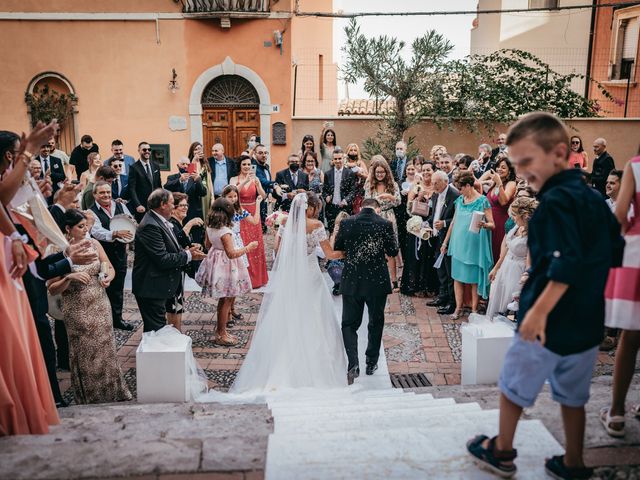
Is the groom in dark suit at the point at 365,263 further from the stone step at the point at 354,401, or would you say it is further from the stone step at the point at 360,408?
the stone step at the point at 360,408

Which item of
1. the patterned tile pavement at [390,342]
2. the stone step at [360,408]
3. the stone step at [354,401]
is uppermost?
the stone step at [360,408]

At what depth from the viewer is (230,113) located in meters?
14.4

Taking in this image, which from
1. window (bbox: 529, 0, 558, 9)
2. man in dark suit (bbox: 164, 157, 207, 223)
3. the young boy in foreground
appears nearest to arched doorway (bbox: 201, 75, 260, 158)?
man in dark suit (bbox: 164, 157, 207, 223)

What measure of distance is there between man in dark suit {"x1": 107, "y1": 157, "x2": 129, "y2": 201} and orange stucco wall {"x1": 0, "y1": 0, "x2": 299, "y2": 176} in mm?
4679

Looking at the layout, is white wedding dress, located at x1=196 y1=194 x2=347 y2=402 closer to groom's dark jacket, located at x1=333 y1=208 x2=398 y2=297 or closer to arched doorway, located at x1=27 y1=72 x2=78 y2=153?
groom's dark jacket, located at x1=333 y1=208 x2=398 y2=297

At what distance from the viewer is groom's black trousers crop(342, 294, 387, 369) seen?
5512mm

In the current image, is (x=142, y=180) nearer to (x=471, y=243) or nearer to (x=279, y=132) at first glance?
(x=471, y=243)

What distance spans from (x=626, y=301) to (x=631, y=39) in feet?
52.1

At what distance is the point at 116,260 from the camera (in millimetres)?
6664

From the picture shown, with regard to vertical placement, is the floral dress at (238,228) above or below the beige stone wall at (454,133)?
below

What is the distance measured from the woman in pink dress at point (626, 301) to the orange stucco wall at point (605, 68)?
588 inches

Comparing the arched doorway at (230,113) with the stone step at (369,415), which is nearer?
the stone step at (369,415)

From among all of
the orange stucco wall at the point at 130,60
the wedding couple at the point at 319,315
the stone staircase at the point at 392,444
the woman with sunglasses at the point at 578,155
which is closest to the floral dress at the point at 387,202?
the wedding couple at the point at 319,315

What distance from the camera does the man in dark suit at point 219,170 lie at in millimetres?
10109
